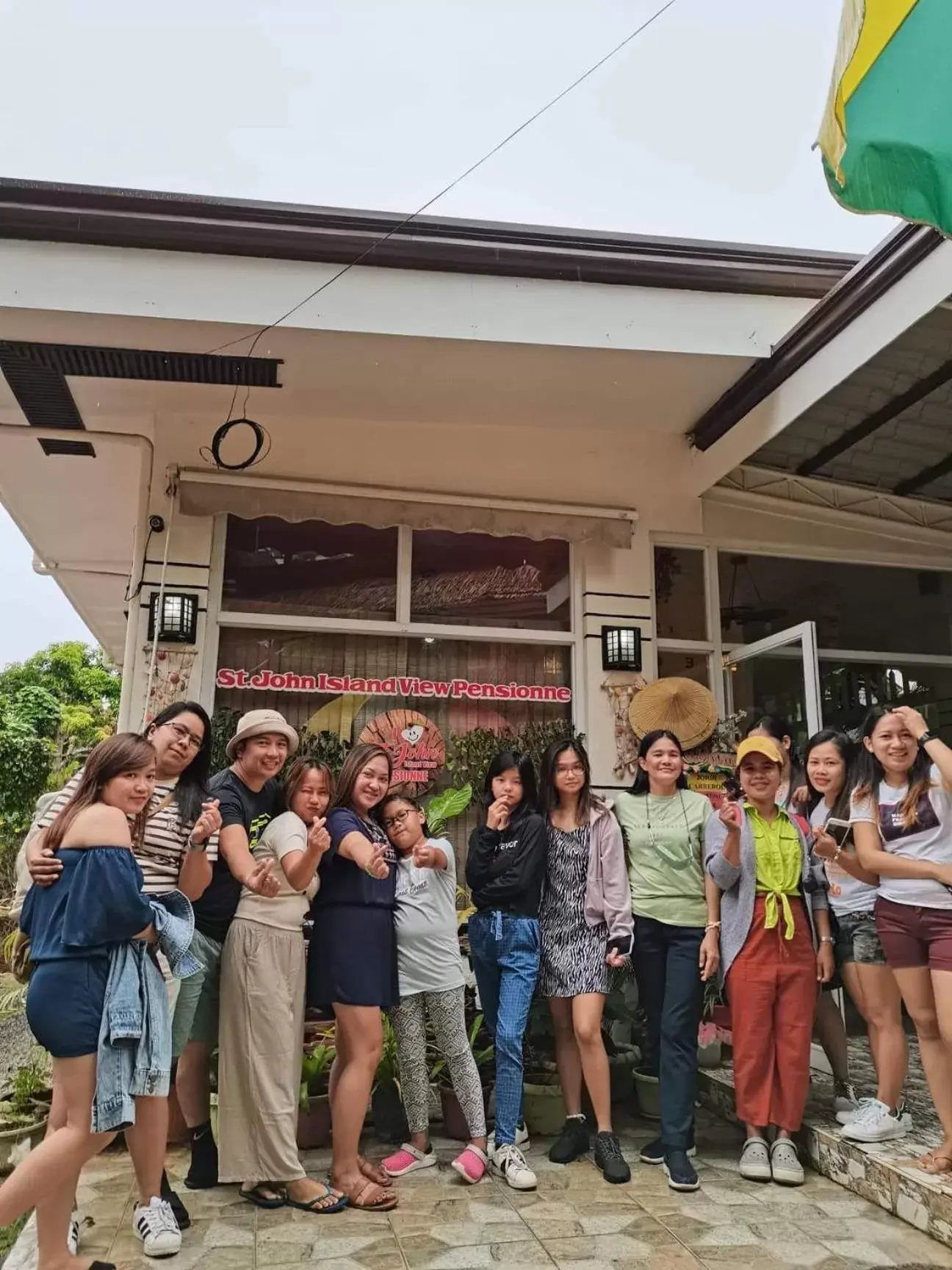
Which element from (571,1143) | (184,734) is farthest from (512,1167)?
(184,734)

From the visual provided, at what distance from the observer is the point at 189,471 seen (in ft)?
17.3

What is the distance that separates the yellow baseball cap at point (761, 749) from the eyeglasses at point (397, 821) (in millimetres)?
1279

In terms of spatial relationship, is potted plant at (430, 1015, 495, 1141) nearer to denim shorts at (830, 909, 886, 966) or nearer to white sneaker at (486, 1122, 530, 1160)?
white sneaker at (486, 1122, 530, 1160)

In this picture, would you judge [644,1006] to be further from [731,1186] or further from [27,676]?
[27,676]

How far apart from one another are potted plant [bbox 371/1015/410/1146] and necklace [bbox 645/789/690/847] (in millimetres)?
1262

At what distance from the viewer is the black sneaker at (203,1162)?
3.04 metres

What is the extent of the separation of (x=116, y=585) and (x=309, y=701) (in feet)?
18.0

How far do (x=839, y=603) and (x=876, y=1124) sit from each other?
12.8 feet

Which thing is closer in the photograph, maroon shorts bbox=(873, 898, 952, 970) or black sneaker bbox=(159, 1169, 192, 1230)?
black sneaker bbox=(159, 1169, 192, 1230)

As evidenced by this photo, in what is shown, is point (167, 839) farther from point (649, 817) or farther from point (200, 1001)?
point (649, 817)

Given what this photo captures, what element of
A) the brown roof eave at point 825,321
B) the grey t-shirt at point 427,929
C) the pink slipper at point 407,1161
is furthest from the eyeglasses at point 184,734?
the brown roof eave at point 825,321

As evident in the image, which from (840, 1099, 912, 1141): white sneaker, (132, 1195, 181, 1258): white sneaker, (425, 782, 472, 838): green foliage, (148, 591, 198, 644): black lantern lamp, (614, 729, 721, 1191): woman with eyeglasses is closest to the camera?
(132, 1195, 181, 1258): white sneaker

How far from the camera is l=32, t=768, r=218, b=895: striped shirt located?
8.94 ft

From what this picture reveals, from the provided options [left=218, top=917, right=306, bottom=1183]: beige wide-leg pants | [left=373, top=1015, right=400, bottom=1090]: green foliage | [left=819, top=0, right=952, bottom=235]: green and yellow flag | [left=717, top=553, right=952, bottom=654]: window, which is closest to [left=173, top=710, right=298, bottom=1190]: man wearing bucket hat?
[left=218, top=917, right=306, bottom=1183]: beige wide-leg pants
